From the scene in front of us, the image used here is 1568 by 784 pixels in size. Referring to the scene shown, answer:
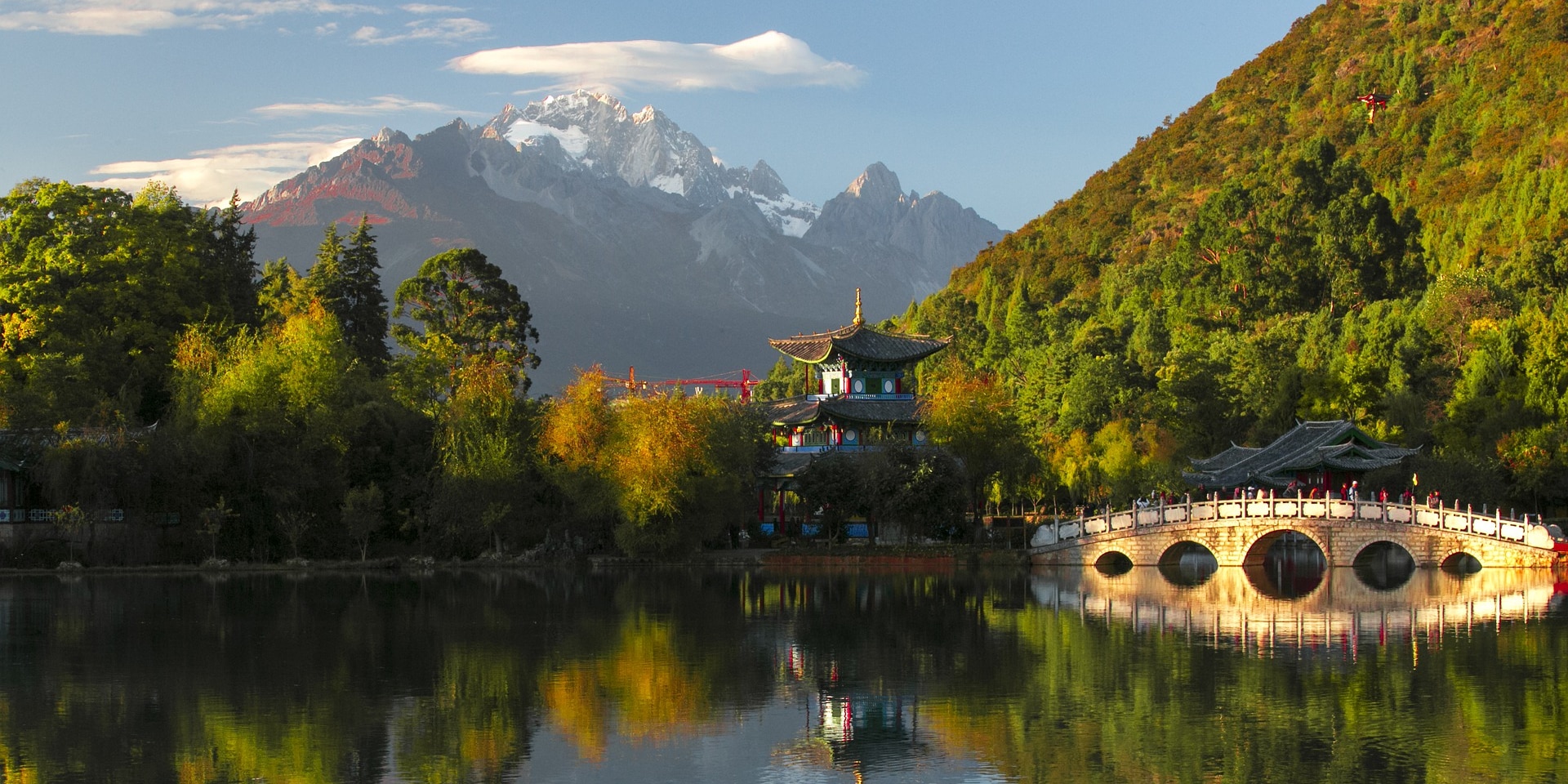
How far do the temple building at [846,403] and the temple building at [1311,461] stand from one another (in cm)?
1072

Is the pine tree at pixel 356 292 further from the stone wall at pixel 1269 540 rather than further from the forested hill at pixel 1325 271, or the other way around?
the stone wall at pixel 1269 540

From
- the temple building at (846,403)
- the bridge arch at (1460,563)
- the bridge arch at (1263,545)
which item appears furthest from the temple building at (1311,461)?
the temple building at (846,403)

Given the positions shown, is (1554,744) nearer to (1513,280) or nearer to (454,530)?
(454,530)

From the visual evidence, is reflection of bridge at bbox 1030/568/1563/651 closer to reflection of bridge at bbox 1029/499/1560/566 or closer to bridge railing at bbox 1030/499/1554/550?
reflection of bridge at bbox 1029/499/1560/566

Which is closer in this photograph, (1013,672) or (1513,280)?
(1013,672)

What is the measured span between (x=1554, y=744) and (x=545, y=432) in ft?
115

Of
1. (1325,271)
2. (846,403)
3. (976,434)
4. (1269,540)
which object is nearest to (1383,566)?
(1269,540)

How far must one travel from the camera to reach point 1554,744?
1919 centimetres

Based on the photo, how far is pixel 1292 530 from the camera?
4584cm

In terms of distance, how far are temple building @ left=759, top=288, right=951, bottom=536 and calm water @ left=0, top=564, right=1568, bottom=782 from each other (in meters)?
17.8

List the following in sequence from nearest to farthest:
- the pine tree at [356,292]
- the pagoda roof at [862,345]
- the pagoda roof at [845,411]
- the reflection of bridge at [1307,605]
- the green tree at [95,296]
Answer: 1. the reflection of bridge at [1307,605]
2. the green tree at [95,296]
3. the pagoda roof at [845,411]
4. the pagoda roof at [862,345]
5. the pine tree at [356,292]

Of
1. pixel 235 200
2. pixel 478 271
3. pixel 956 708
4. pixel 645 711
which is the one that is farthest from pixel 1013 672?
pixel 235 200

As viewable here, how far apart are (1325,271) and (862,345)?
33.2 metres

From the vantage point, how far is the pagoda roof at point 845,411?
192ft
